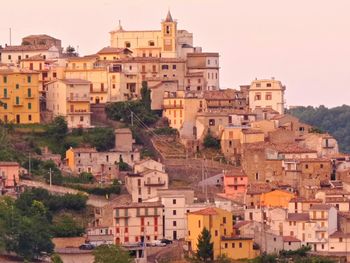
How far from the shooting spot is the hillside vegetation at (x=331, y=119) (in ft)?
390

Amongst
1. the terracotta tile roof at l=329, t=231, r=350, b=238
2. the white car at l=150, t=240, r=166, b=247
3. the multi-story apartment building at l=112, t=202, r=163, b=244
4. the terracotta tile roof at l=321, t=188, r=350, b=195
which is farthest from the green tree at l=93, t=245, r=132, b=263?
the terracotta tile roof at l=321, t=188, r=350, b=195

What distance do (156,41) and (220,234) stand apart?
62.8 ft

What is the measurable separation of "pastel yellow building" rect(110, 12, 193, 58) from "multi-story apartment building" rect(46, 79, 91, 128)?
6.45 meters

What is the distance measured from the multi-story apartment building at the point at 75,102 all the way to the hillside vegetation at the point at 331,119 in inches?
1398

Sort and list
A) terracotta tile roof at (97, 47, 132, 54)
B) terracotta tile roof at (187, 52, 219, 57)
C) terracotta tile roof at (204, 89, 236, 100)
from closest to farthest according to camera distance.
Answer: terracotta tile roof at (204, 89, 236, 100)
terracotta tile roof at (97, 47, 132, 54)
terracotta tile roof at (187, 52, 219, 57)

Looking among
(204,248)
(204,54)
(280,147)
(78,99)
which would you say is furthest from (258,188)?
(204,54)

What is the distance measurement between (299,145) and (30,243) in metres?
13.8

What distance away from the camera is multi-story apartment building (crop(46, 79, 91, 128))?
82312 mm

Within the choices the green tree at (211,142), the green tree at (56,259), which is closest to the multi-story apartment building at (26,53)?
the green tree at (211,142)

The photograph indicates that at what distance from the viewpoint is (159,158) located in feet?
264

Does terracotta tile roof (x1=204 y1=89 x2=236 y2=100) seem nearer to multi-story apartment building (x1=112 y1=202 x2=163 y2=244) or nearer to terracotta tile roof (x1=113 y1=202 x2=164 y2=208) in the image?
terracotta tile roof (x1=113 y1=202 x2=164 y2=208)

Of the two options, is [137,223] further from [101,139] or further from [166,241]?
[101,139]

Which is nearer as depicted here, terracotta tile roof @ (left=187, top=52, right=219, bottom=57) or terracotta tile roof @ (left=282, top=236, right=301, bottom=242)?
terracotta tile roof @ (left=282, top=236, right=301, bottom=242)

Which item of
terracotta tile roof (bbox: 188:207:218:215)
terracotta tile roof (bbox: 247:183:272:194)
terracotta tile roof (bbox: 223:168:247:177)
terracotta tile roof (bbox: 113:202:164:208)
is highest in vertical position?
terracotta tile roof (bbox: 223:168:247:177)
